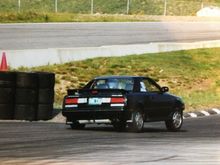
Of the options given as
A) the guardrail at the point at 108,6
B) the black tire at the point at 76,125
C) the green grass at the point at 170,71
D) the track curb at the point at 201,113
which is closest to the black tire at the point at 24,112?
the black tire at the point at 76,125

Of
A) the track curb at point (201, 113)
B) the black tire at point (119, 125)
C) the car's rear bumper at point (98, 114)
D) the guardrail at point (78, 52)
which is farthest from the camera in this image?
the guardrail at point (78, 52)

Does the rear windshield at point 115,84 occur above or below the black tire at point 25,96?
above

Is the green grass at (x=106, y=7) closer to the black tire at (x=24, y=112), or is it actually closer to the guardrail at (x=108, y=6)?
the guardrail at (x=108, y=6)

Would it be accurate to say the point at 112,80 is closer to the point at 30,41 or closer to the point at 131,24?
the point at 30,41

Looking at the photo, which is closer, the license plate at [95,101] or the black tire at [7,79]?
the license plate at [95,101]

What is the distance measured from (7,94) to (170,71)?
1526cm

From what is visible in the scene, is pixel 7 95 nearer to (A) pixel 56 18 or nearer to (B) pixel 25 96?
(B) pixel 25 96

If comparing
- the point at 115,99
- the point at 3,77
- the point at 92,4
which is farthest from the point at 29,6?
the point at 115,99

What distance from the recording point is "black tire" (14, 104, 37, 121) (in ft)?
72.0

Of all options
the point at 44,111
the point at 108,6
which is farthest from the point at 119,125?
the point at 108,6

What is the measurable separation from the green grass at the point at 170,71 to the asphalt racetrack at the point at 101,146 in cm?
918

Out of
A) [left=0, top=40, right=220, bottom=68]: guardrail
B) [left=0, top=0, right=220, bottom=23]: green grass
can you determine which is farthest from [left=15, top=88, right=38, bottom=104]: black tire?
[left=0, top=0, right=220, bottom=23]: green grass

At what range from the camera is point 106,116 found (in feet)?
61.9

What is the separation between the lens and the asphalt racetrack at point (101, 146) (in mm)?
12586
